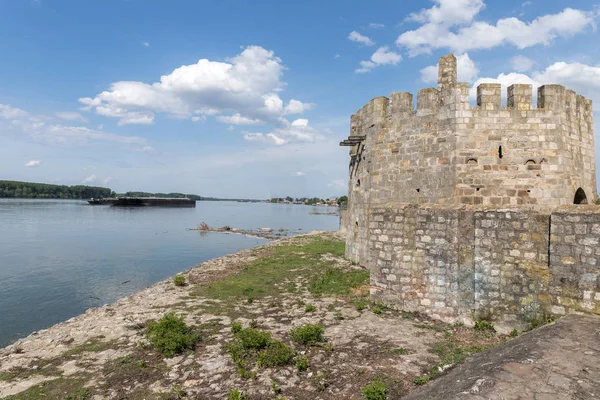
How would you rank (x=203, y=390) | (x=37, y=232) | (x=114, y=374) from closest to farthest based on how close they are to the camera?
1. (x=203, y=390)
2. (x=114, y=374)
3. (x=37, y=232)

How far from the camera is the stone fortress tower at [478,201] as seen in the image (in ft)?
26.0

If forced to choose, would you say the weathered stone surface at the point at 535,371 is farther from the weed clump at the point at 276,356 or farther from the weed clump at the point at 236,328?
the weed clump at the point at 236,328

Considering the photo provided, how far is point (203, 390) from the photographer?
21.2ft

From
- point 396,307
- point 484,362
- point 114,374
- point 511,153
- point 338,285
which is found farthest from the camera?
point 338,285

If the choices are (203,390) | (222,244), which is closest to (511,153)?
(203,390)

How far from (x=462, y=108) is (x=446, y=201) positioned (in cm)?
339

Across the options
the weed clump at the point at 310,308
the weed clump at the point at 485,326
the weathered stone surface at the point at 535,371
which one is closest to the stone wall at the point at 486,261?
the weed clump at the point at 485,326

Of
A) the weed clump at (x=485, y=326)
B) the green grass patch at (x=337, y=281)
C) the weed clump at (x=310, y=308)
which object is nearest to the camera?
the weed clump at (x=485, y=326)

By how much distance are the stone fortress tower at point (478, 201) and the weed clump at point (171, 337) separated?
5.53 meters

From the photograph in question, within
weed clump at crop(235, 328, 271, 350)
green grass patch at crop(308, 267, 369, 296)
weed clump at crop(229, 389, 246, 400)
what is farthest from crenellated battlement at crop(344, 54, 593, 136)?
weed clump at crop(229, 389, 246, 400)

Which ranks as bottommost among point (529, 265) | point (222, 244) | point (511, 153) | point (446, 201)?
point (222, 244)

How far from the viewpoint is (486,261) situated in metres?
8.83

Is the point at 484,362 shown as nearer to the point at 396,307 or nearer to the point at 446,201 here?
the point at 396,307

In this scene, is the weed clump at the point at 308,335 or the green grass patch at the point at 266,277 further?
the green grass patch at the point at 266,277
